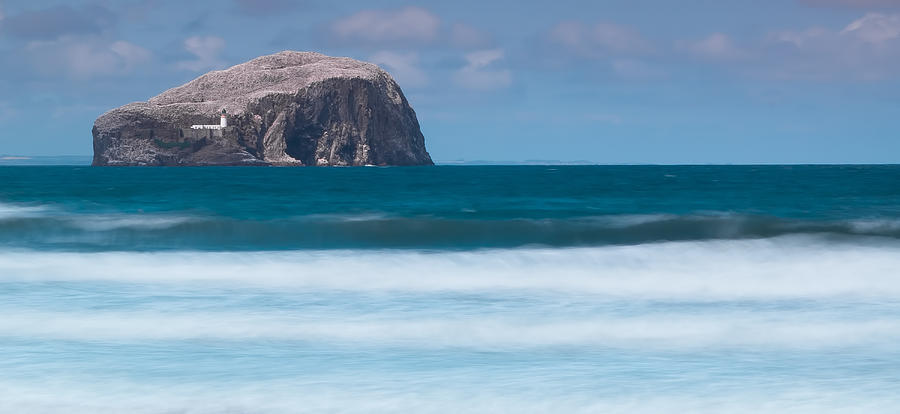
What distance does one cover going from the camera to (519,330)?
29.8 ft

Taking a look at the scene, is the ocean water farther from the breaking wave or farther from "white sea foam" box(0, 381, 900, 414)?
the breaking wave

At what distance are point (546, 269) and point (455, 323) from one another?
514 centimetres

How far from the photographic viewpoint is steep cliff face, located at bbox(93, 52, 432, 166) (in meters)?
152

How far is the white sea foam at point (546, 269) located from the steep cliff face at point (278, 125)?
136m

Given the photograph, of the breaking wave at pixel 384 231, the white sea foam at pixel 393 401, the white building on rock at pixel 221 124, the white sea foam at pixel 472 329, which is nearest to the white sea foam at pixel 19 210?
the breaking wave at pixel 384 231

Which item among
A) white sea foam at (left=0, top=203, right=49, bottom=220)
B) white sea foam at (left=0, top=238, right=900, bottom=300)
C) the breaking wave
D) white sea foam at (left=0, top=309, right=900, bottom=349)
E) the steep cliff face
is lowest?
white sea foam at (left=0, top=309, right=900, bottom=349)

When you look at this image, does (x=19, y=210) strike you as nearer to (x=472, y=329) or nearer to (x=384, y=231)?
(x=384, y=231)

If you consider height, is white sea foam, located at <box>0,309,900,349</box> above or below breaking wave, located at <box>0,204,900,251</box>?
below

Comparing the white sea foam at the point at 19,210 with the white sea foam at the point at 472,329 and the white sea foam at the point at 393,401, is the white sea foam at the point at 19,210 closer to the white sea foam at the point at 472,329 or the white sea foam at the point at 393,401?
the white sea foam at the point at 472,329

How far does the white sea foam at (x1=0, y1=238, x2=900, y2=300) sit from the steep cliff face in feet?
448

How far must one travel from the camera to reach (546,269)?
1446cm

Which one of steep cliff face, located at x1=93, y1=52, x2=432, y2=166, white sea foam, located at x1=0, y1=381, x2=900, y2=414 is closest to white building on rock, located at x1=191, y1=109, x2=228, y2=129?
steep cliff face, located at x1=93, y1=52, x2=432, y2=166

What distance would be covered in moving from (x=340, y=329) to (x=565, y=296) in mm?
3556

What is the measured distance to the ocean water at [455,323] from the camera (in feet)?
22.2
